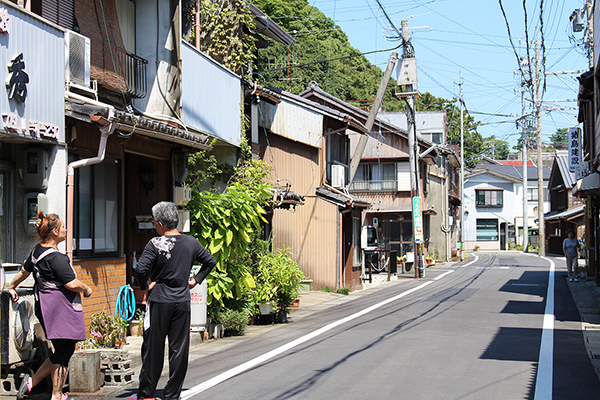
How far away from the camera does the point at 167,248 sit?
614 centimetres

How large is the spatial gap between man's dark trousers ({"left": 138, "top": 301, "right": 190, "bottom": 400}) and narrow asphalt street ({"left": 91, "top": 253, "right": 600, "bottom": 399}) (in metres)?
0.73

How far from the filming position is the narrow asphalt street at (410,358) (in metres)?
6.95

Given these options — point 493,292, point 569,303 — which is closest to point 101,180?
point 569,303

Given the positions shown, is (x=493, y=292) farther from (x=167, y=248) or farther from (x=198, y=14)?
(x=167, y=248)

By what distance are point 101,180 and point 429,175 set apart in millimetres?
→ 37299

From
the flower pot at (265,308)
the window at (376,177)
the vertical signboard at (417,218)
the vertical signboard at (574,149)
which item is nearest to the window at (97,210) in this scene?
the flower pot at (265,308)

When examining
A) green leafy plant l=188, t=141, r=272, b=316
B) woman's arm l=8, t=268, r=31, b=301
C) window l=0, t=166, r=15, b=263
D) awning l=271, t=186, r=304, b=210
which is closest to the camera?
woman's arm l=8, t=268, r=31, b=301

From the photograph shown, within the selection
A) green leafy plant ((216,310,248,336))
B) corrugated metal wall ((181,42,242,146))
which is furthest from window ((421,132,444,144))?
green leafy plant ((216,310,248,336))

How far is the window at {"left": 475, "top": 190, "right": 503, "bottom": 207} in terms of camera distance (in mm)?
67375

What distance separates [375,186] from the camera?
1535 inches

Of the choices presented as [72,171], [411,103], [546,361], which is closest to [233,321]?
[72,171]

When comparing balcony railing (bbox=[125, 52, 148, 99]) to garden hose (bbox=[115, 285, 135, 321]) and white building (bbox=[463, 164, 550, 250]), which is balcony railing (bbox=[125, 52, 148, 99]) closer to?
garden hose (bbox=[115, 285, 135, 321])

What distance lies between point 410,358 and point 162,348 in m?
4.06

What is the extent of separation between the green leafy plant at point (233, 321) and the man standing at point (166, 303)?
5179mm
